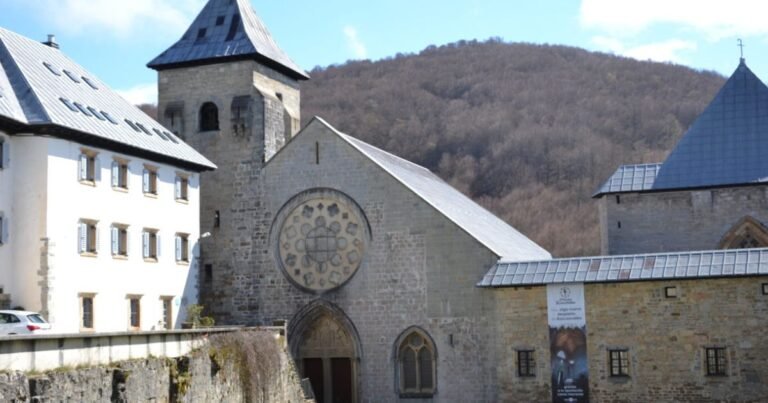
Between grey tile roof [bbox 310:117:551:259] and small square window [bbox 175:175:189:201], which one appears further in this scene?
small square window [bbox 175:175:189:201]

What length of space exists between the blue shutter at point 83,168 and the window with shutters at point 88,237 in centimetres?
125

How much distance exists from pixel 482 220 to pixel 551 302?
10.5 metres

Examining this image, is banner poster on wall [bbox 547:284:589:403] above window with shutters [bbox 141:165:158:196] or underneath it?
underneath

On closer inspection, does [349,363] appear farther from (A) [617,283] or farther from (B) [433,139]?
(B) [433,139]

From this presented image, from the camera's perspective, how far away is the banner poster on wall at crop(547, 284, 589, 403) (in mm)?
31797

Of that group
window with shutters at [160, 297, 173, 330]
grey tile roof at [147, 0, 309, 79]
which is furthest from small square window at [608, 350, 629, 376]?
grey tile roof at [147, 0, 309, 79]

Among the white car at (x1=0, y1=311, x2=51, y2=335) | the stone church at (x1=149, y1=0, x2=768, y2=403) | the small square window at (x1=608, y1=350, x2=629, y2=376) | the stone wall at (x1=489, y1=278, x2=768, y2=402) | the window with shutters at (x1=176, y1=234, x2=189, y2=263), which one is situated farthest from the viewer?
the window with shutters at (x1=176, y1=234, x2=189, y2=263)

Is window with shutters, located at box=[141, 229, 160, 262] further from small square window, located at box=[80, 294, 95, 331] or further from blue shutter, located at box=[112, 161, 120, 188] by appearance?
small square window, located at box=[80, 294, 95, 331]

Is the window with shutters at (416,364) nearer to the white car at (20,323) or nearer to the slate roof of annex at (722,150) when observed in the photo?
the slate roof of annex at (722,150)

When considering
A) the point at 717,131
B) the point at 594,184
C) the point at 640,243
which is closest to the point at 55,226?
→ the point at 640,243

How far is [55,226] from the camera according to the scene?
29469 millimetres

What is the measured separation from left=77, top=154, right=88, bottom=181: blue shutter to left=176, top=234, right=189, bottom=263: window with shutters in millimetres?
5865

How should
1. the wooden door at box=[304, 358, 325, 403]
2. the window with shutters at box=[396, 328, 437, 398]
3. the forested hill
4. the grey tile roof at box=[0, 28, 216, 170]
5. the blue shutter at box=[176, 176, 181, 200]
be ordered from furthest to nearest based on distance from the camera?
the forested hill
the wooden door at box=[304, 358, 325, 403]
the blue shutter at box=[176, 176, 181, 200]
the window with shutters at box=[396, 328, 437, 398]
the grey tile roof at box=[0, 28, 216, 170]

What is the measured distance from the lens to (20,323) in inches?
945
